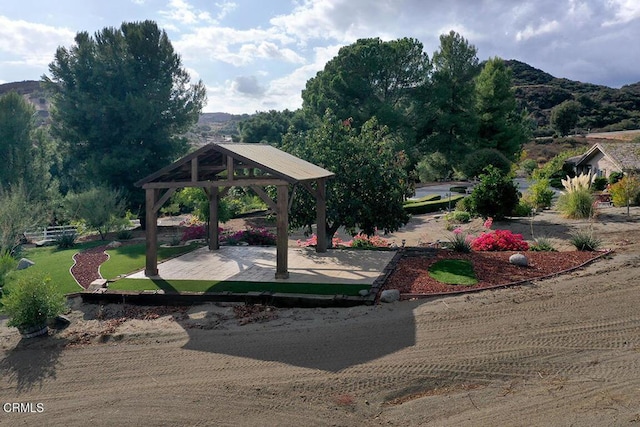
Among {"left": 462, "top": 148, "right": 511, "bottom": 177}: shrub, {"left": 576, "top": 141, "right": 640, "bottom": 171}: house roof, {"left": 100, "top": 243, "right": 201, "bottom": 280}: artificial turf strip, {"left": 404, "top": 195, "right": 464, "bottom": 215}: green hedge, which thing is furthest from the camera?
{"left": 462, "top": 148, "right": 511, "bottom": 177}: shrub

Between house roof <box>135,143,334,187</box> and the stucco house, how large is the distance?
2104 cm

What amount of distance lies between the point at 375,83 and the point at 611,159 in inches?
642

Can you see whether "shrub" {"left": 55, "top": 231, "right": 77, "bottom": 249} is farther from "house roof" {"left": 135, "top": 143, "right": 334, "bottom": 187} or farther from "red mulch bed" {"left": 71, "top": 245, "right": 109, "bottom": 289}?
"house roof" {"left": 135, "top": 143, "right": 334, "bottom": 187}

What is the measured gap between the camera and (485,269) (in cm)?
1070

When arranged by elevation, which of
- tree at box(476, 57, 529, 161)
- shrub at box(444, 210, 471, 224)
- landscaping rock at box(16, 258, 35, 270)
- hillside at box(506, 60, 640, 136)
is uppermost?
hillside at box(506, 60, 640, 136)

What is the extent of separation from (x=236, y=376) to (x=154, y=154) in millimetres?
20643

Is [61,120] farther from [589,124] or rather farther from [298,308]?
[589,124]

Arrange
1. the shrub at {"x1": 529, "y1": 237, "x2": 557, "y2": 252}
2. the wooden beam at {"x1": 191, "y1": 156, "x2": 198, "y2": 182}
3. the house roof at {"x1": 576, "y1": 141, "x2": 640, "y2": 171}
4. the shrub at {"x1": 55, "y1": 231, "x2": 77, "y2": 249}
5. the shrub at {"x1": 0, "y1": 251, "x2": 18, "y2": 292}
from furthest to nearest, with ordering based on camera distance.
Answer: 1. the house roof at {"x1": 576, "y1": 141, "x2": 640, "y2": 171}
2. the shrub at {"x1": 55, "y1": 231, "x2": 77, "y2": 249}
3. the shrub at {"x1": 529, "y1": 237, "x2": 557, "y2": 252}
4. the shrub at {"x1": 0, "y1": 251, "x2": 18, "y2": 292}
5. the wooden beam at {"x1": 191, "y1": 156, "x2": 198, "y2": 182}

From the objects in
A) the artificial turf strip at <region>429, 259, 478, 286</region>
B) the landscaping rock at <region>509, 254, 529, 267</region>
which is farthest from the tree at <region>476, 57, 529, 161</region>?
the artificial turf strip at <region>429, 259, 478, 286</region>

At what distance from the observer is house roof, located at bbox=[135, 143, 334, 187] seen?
1009 cm

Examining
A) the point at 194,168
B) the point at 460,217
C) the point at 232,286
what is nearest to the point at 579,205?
the point at 460,217

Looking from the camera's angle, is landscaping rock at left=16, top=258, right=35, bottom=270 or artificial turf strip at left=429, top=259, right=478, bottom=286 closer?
artificial turf strip at left=429, top=259, right=478, bottom=286

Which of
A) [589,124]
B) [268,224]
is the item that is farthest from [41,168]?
[589,124]

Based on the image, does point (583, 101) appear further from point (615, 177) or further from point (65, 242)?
point (65, 242)
